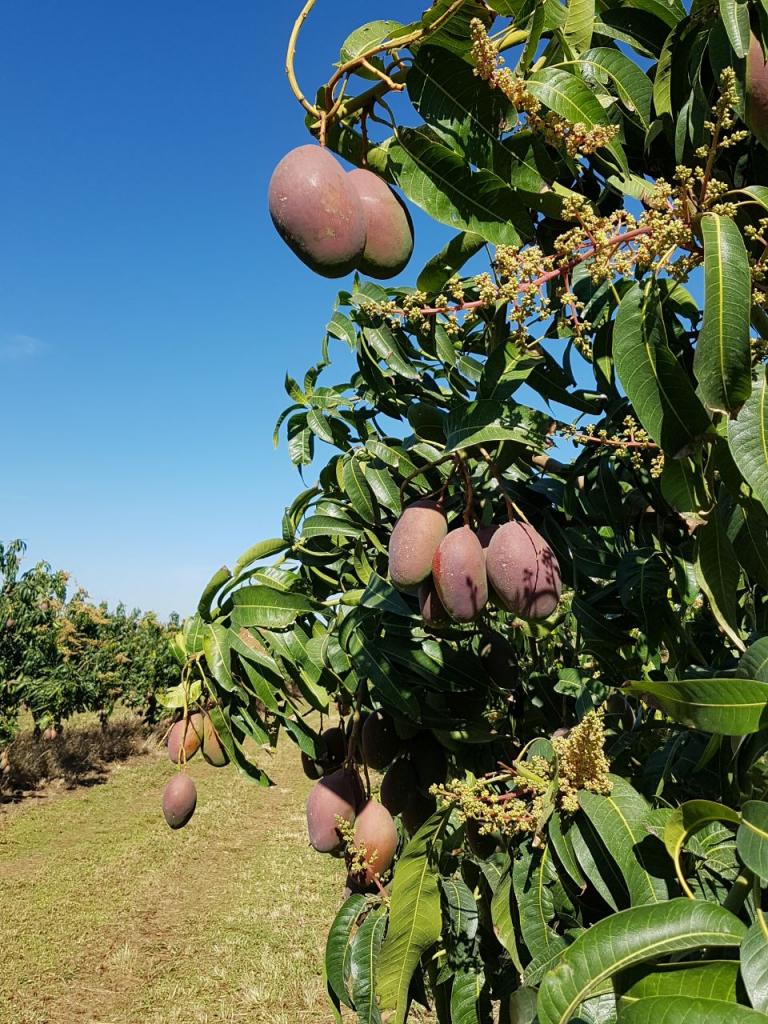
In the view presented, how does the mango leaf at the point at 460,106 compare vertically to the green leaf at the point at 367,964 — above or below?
above

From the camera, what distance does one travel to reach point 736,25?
0.85 meters

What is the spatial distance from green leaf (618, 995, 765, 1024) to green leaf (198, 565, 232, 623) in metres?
1.40

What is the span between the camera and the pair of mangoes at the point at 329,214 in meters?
1.00

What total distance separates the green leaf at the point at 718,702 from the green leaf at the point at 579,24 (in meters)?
0.88

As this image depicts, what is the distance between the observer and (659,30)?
46.5 inches

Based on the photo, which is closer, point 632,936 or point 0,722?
point 632,936

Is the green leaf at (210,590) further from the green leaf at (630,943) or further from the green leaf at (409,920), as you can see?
the green leaf at (630,943)

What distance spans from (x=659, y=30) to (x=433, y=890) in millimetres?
1518

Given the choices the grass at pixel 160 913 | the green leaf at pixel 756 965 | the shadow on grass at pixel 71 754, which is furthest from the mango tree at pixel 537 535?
the shadow on grass at pixel 71 754

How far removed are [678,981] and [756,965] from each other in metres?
0.08

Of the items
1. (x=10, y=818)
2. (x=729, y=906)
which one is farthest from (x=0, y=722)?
(x=729, y=906)

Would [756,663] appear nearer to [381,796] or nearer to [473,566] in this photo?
[473,566]

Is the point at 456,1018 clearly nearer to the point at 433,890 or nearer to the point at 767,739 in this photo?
the point at 433,890

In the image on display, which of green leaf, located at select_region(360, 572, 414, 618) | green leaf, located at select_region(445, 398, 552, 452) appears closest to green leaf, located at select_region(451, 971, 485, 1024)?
green leaf, located at select_region(360, 572, 414, 618)
